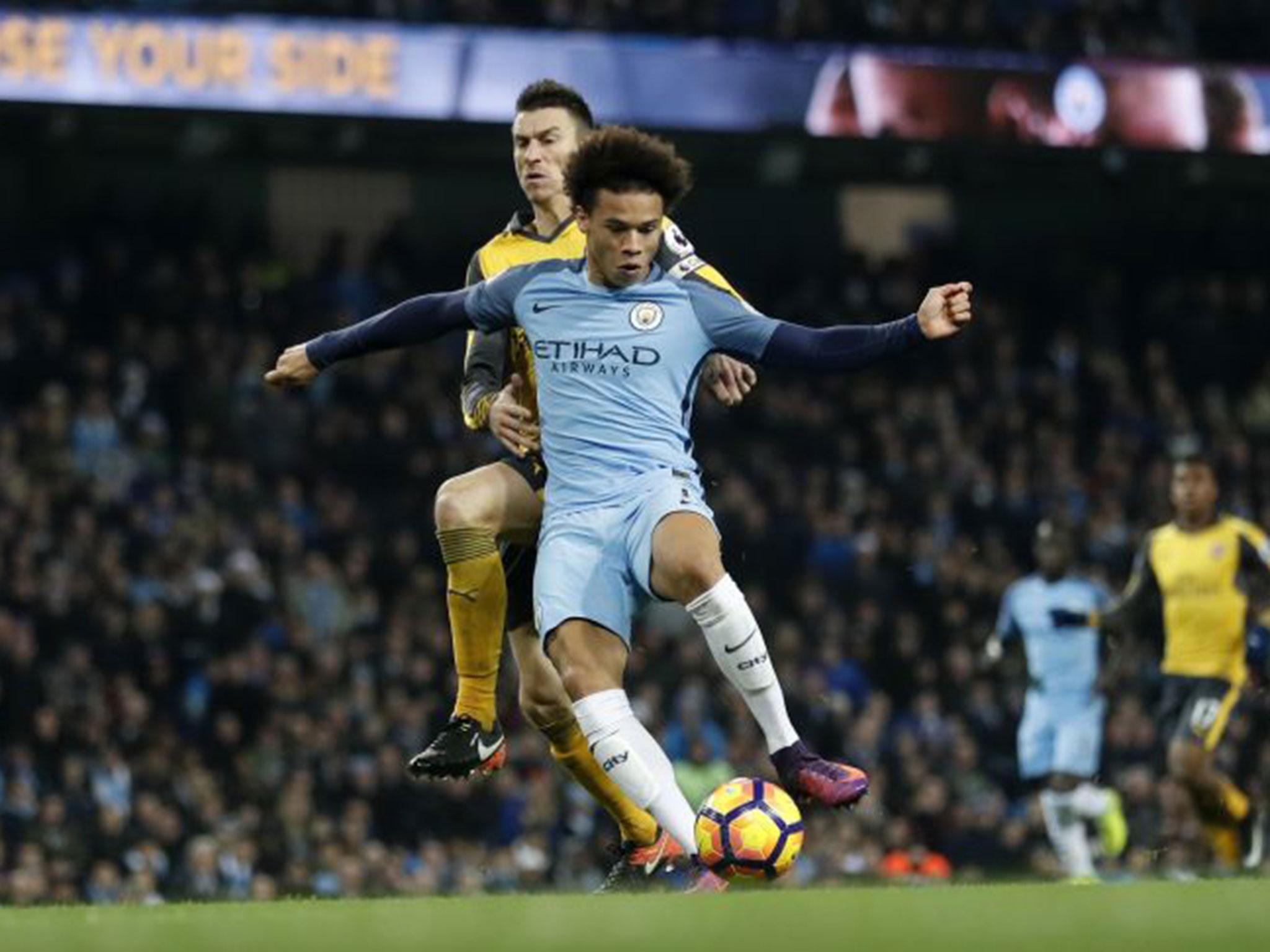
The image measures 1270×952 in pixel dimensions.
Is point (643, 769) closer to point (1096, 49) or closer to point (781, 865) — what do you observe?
point (781, 865)

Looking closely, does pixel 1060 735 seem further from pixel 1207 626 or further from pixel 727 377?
pixel 727 377

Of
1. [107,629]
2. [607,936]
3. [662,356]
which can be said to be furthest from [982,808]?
[607,936]

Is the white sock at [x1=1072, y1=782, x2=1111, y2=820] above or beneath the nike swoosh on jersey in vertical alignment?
beneath

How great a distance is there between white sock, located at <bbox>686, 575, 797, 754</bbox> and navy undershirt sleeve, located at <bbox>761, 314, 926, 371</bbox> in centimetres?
66

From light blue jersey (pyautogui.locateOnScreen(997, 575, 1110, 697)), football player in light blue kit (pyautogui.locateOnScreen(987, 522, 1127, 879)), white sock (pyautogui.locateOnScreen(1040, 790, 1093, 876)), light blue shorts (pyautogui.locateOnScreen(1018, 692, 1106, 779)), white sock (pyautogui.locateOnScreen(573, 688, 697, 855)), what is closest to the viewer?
white sock (pyautogui.locateOnScreen(573, 688, 697, 855))

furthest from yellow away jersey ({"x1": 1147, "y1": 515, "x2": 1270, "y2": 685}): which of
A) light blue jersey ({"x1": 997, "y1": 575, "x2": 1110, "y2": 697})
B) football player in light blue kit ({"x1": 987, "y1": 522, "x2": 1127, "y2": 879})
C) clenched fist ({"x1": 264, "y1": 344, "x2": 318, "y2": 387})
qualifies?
clenched fist ({"x1": 264, "y1": 344, "x2": 318, "y2": 387})

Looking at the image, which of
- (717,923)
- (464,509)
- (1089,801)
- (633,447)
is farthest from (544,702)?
(1089,801)

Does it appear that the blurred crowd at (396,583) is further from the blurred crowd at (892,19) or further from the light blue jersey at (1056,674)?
the blurred crowd at (892,19)

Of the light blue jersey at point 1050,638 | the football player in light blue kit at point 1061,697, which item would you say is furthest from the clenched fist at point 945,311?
the light blue jersey at point 1050,638

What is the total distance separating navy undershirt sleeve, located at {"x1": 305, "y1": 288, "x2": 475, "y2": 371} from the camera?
8.73m

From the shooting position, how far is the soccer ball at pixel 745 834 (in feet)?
26.3

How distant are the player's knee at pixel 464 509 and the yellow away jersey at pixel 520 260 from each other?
0.70 feet

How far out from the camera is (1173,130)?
24391 millimetres

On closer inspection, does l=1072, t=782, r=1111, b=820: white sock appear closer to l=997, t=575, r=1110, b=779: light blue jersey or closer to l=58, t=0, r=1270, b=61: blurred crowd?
l=997, t=575, r=1110, b=779: light blue jersey
